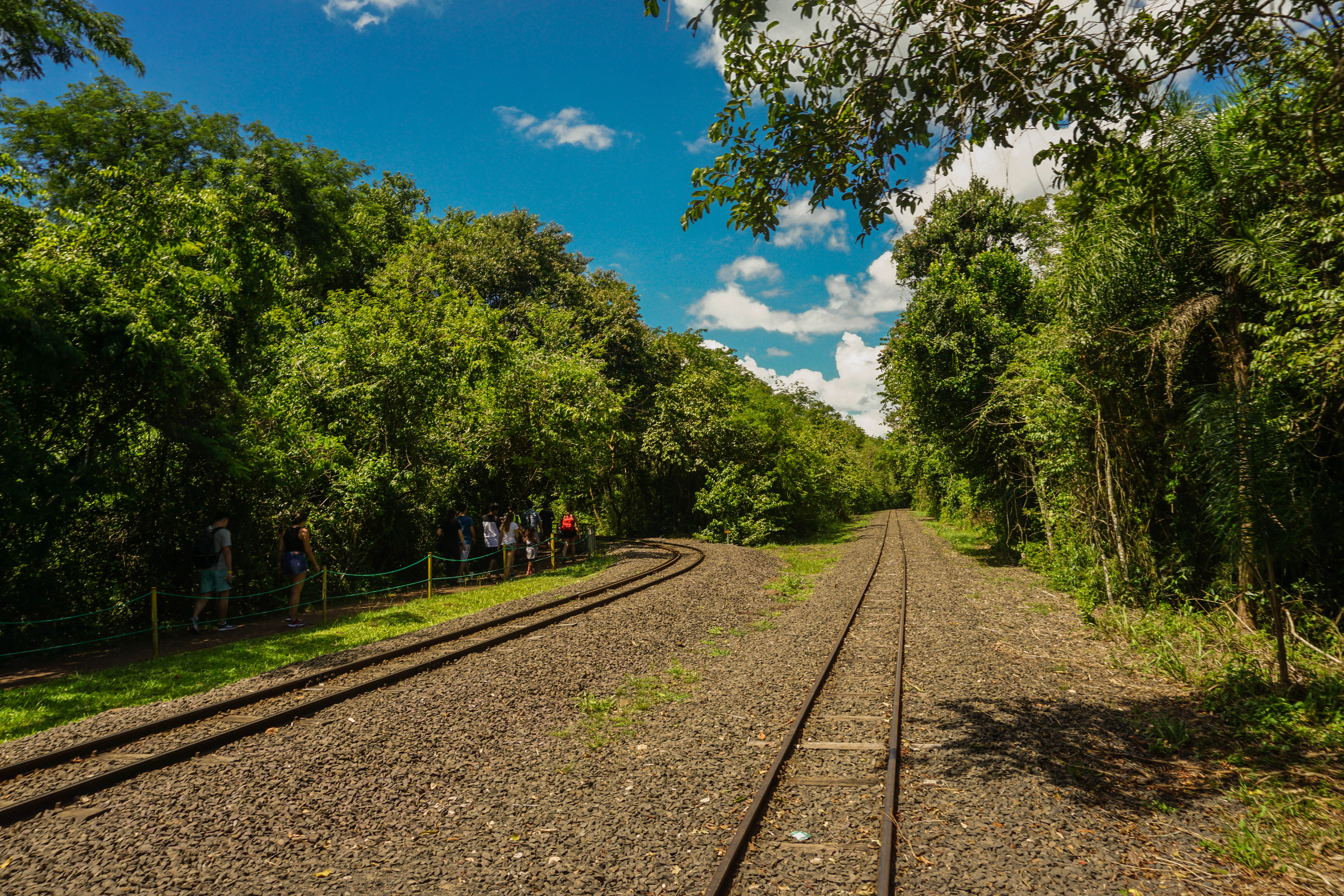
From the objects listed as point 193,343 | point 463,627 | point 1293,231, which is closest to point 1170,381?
point 1293,231

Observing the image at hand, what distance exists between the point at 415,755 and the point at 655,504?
29011mm

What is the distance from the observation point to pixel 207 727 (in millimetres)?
6125

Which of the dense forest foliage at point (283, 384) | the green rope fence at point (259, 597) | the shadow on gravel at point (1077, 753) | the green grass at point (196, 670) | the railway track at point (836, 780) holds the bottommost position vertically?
the shadow on gravel at point (1077, 753)

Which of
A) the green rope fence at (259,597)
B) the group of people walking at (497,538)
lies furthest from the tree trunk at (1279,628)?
the group of people walking at (497,538)

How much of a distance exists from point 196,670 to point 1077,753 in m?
9.90

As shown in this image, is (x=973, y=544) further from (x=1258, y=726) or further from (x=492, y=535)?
(x=1258, y=726)

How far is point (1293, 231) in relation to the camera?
670 cm

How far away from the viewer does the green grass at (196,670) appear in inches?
267

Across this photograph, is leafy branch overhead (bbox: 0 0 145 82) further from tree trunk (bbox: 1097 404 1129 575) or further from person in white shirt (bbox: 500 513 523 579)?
tree trunk (bbox: 1097 404 1129 575)

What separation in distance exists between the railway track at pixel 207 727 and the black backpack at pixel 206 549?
13.8ft

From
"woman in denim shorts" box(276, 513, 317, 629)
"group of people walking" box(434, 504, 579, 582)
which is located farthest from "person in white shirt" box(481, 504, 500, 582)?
"woman in denim shorts" box(276, 513, 317, 629)

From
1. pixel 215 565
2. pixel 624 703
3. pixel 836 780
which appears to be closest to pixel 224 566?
pixel 215 565

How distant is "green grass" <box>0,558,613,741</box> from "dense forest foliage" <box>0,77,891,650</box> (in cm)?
259

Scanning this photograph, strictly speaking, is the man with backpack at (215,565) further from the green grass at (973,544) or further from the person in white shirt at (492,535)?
the green grass at (973,544)
